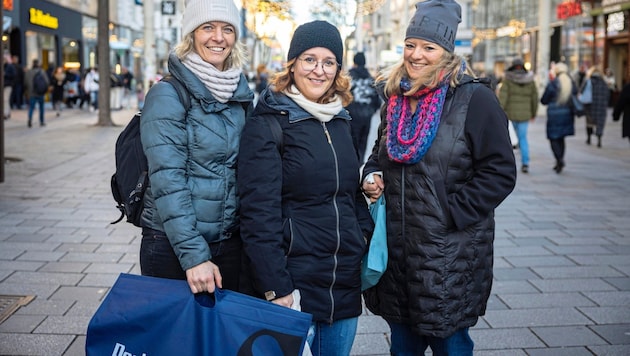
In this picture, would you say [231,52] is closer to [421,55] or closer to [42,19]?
[421,55]

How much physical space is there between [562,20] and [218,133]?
38.5 meters

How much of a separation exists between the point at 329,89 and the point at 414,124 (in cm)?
37

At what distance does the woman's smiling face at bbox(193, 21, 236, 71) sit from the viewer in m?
3.04

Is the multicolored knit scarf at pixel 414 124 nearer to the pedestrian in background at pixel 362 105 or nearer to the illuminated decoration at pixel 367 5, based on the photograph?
the pedestrian in background at pixel 362 105

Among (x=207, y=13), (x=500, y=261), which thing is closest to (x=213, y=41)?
(x=207, y=13)

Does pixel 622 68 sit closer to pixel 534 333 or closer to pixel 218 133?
pixel 534 333

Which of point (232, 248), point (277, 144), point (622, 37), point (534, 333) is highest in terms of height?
point (622, 37)

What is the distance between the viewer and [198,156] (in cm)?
286

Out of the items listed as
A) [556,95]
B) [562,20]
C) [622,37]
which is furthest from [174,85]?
[562,20]

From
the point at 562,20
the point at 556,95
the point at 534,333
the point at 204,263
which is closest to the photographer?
→ the point at 204,263

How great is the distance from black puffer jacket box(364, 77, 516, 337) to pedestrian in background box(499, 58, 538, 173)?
9.73 metres

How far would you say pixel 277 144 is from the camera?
2.81 metres

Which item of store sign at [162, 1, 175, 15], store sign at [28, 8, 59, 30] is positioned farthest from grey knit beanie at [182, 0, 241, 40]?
store sign at [28, 8, 59, 30]

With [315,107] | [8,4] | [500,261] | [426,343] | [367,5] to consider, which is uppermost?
[8,4]
